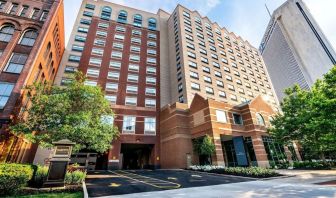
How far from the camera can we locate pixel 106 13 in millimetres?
44969

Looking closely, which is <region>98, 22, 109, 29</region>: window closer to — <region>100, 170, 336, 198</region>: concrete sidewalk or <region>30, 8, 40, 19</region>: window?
<region>30, 8, 40, 19</region>: window

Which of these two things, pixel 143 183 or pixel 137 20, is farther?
pixel 137 20

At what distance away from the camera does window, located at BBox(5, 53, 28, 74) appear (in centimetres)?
1976

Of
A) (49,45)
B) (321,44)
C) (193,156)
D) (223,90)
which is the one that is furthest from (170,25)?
(321,44)

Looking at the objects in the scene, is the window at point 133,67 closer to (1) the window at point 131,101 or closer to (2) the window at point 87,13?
(1) the window at point 131,101

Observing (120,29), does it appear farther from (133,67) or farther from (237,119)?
(237,119)

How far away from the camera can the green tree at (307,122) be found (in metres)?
14.8

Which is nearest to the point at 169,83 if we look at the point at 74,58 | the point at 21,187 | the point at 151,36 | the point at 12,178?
the point at 151,36

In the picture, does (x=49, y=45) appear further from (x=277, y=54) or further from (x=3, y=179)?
(x=277, y=54)

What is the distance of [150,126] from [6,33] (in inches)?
966

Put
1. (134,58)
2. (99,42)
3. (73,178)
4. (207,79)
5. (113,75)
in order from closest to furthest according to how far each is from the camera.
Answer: (73,178)
(113,75)
(207,79)
(99,42)
(134,58)

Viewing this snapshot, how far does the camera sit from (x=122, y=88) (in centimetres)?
3475

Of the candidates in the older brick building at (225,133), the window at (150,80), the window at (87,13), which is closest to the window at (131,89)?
the window at (150,80)

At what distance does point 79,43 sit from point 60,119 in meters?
27.5
